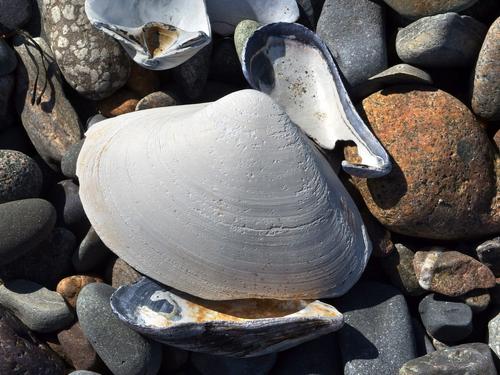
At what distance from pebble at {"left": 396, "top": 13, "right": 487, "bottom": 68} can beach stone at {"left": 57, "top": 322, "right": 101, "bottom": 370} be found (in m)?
1.89

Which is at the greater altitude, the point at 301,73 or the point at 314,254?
the point at 301,73

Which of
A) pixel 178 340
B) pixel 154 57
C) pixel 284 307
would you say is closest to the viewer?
pixel 178 340

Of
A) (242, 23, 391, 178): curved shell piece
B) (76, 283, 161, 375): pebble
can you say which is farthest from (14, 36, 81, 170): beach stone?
(242, 23, 391, 178): curved shell piece

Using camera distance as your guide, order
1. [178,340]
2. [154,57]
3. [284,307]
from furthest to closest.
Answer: [154,57] → [284,307] → [178,340]

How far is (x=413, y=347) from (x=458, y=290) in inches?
12.2

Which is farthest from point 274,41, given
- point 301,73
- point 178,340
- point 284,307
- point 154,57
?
point 178,340

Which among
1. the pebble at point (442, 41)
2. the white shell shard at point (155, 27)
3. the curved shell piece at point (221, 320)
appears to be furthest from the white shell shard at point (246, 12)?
the curved shell piece at point (221, 320)

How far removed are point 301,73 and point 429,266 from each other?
1051 mm

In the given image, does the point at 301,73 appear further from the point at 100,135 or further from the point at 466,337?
the point at 466,337

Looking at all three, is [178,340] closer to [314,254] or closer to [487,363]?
[314,254]

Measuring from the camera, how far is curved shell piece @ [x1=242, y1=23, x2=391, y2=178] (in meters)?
2.95

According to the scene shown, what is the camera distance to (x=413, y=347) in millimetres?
2818

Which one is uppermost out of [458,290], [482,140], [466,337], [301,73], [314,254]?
[301,73]

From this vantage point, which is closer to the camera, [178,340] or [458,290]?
[178,340]
